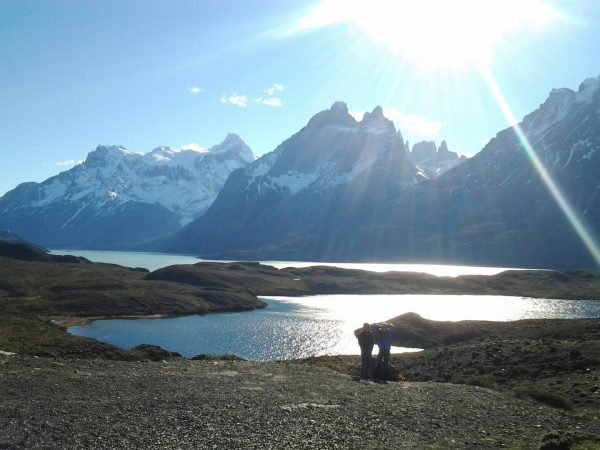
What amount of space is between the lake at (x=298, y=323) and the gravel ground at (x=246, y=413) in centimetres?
4680

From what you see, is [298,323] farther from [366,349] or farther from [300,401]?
[300,401]

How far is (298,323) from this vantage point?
114 m

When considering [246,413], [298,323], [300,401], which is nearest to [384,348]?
[300,401]

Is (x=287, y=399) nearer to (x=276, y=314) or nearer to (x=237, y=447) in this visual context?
(x=237, y=447)

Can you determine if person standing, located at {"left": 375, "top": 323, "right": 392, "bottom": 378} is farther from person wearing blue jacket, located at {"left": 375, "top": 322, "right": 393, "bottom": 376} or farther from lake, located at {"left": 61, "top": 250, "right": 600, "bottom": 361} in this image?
lake, located at {"left": 61, "top": 250, "right": 600, "bottom": 361}

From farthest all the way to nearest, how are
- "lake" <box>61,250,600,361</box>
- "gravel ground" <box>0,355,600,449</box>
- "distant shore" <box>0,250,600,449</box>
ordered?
"lake" <box>61,250,600,361</box>
"distant shore" <box>0,250,600,449</box>
"gravel ground" <box>0,355,600,449</box>

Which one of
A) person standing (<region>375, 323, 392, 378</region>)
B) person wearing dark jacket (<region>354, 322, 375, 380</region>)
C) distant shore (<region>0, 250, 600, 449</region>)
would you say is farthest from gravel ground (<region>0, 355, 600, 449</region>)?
person standing (<region>375, 323, 392, 378</region>)

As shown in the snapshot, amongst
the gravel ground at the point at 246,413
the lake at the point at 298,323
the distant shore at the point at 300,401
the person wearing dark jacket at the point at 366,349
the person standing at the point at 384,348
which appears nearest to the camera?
the gravel ground at the point at 246,413

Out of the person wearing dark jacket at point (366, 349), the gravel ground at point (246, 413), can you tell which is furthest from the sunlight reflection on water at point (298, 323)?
the gravel ground at point (246, 413)

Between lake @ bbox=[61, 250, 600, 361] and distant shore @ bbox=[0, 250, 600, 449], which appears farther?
lake @ bbox=[61, 250, 600, 361]

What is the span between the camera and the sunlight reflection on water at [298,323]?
8612 cm

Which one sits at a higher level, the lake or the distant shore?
the distant shore

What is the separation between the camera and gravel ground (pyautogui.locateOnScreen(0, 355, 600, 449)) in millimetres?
19516

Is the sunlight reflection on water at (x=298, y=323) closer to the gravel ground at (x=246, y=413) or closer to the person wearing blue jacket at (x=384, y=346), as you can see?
the person wearing blue jacket at (x=384, y=346)
